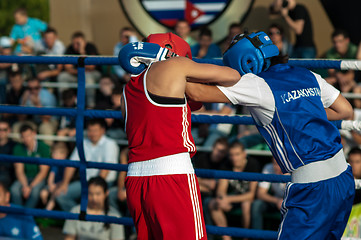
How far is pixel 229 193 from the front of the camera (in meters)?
5.28

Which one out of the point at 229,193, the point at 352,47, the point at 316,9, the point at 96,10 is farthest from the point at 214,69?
the point at 96,10

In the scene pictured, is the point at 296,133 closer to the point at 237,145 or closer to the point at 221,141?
the point at 237,145

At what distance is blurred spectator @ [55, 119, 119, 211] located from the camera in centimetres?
568

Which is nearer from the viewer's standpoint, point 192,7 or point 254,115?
point 254,115

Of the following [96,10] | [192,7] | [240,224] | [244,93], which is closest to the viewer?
[244,93]

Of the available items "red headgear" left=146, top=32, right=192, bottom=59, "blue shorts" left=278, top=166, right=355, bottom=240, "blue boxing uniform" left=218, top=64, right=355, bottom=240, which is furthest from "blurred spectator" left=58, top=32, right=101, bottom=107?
"blue shorts" left=278, top=166, right=355, bottom=240

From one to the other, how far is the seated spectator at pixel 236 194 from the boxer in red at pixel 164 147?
8.17 feet

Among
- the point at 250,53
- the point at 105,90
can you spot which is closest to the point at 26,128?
the point at 105,90

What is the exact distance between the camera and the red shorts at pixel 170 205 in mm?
2615

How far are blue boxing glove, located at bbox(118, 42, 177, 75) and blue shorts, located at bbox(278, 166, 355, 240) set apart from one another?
893 mm

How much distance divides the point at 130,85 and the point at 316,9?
5.31 metres

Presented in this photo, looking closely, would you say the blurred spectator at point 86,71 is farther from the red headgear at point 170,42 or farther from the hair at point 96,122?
the red headgear at point 170,42

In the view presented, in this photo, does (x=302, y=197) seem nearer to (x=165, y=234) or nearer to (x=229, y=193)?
(x=165, y=234)

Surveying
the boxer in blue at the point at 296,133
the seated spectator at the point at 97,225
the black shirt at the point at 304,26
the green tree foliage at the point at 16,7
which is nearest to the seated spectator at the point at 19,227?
the seated spectator at the point at 97,225
